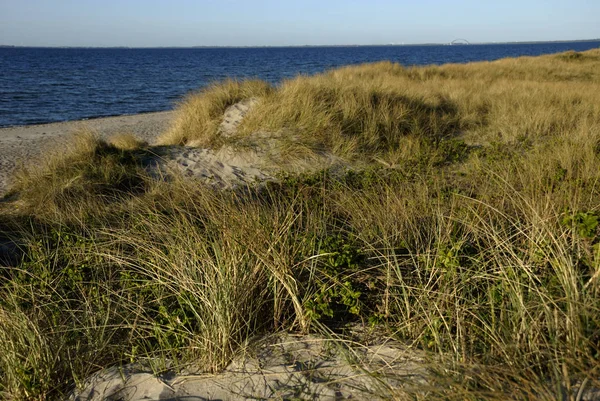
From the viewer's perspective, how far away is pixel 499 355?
7.73ft

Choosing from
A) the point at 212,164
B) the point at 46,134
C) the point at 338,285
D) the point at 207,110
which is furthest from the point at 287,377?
the point at 46,134

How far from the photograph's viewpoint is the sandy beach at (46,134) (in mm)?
9219

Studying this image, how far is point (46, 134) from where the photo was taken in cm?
1278

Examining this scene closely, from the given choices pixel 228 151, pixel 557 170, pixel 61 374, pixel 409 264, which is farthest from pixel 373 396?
pixel 228 151

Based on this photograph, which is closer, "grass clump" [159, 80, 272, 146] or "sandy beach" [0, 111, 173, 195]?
"grass clump" [159, 80, 272, 146]

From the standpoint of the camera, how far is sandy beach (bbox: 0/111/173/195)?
30.2 feet

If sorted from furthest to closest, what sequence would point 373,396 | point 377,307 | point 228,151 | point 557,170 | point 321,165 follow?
point 228,151
point 321,165
point 557,170
point 377,307
point 373,396

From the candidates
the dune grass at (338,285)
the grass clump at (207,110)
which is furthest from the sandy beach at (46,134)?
the dune grass at (338,285)

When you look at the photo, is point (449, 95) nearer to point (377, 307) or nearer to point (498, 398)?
point (377, 307)

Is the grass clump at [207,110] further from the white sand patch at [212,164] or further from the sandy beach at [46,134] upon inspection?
the sandy beach at [46,134]

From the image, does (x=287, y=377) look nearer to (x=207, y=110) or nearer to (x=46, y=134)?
(x=207, y=110)

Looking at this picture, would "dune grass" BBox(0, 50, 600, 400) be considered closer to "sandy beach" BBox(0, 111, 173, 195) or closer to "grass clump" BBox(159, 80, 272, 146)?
"grass clump" BBox(159, 80, 272, 146)

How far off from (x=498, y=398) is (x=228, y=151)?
6490 mm

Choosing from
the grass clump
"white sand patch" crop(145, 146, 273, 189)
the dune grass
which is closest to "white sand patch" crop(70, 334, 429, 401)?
the dune grass
